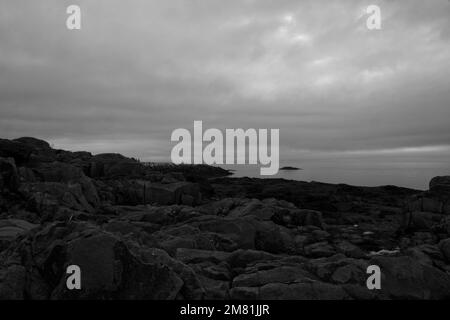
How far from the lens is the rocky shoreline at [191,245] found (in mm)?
10383

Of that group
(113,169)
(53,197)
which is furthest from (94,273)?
(113,169)

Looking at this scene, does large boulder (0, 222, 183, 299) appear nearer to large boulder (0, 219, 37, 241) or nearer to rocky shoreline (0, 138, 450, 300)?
rocky shoreline (0, 138, 450, 300)

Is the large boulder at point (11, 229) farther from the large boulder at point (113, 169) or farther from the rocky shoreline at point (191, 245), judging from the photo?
the large boulder at point (113, 169)

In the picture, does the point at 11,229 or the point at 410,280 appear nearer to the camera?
the point at 410,280

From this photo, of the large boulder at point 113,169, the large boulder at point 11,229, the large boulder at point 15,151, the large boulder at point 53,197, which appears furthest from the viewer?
the large boulder at point 113,169

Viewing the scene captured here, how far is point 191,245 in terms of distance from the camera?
16328 millimetres

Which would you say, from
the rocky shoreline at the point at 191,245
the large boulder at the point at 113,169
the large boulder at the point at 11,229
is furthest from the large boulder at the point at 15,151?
the large boulder at the point at 11,229

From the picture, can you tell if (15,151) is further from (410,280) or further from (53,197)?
(410,280)

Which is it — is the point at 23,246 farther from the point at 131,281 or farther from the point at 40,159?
the point at 40,159

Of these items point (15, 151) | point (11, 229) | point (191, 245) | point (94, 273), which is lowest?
point (191, 245)

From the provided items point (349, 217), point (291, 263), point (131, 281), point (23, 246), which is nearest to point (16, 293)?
point (23, 246)

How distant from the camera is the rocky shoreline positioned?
1038 centimetres
